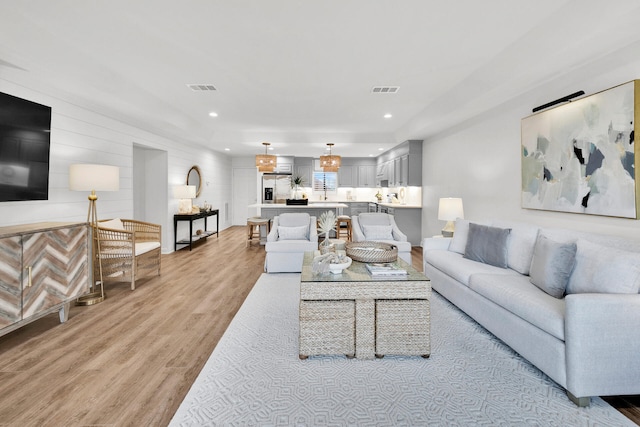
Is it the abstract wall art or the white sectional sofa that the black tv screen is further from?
the abstract wall art

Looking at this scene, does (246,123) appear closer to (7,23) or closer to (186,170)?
(186,170)

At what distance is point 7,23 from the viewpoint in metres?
2.48

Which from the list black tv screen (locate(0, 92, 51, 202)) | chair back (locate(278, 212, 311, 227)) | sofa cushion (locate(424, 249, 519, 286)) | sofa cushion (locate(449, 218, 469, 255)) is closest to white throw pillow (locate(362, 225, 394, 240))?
chair back (locate(278, 212, 311, 227))

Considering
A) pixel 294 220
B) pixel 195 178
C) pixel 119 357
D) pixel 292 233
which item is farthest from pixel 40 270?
pixel 195 178

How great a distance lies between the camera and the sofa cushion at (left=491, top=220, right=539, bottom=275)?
2943 mm

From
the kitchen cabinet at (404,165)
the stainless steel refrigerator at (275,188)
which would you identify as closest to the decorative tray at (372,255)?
the kitchen cabinet at (404,165)

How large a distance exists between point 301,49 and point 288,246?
2.71m

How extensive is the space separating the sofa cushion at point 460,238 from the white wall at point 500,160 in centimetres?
66

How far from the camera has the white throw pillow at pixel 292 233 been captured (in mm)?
5066

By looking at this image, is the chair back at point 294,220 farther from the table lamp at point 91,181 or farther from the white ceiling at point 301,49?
the table lamp at point 91,181

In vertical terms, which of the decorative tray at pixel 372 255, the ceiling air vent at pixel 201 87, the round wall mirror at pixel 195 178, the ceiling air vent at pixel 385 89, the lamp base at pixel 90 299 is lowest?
the lamp base at pixel 90 299

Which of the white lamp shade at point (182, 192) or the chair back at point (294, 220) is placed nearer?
the chair back at point (294, 220)

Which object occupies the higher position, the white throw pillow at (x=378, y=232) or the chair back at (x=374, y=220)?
the chair back at (x=374, y=220)

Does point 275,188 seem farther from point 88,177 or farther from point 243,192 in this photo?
point 88,177
